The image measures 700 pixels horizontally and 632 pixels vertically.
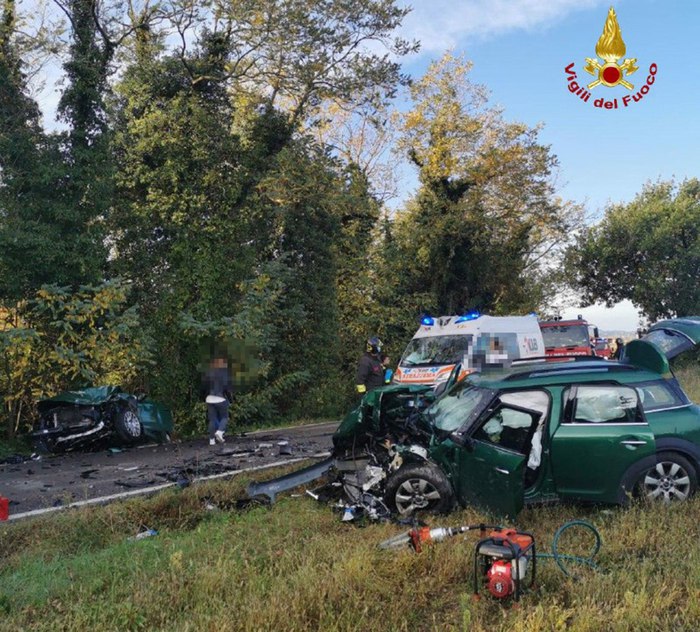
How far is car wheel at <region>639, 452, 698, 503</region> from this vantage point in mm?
5945

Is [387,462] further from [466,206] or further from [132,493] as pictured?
[466,206]

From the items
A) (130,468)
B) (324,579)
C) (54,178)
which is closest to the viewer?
(324,579)

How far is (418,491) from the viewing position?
20.1 feet

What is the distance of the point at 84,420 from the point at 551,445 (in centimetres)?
803

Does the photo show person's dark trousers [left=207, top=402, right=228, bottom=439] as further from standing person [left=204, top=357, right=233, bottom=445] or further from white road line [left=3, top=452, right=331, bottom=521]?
white road line [left=3, top=452, right=331, bottom=521]

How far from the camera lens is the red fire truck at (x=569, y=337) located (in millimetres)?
19203

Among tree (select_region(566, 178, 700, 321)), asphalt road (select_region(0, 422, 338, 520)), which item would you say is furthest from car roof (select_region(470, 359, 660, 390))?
tree (select_region(566, 178, 700, 321))

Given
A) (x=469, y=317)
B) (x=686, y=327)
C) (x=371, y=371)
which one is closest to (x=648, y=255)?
(x=469, y=317)

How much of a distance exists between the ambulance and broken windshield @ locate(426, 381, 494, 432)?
16.2 feet

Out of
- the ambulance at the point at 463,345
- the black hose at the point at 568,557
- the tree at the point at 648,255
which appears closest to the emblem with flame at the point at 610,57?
the ambulance at the point at 463,345

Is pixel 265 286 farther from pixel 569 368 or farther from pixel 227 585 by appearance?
pixel 227 585

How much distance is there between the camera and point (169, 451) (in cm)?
1093

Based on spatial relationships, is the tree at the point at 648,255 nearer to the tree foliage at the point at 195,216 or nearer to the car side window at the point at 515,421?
the tree foliage at the point at 195,216

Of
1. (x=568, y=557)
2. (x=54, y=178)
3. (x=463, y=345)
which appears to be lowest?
(x=568, y=557)
